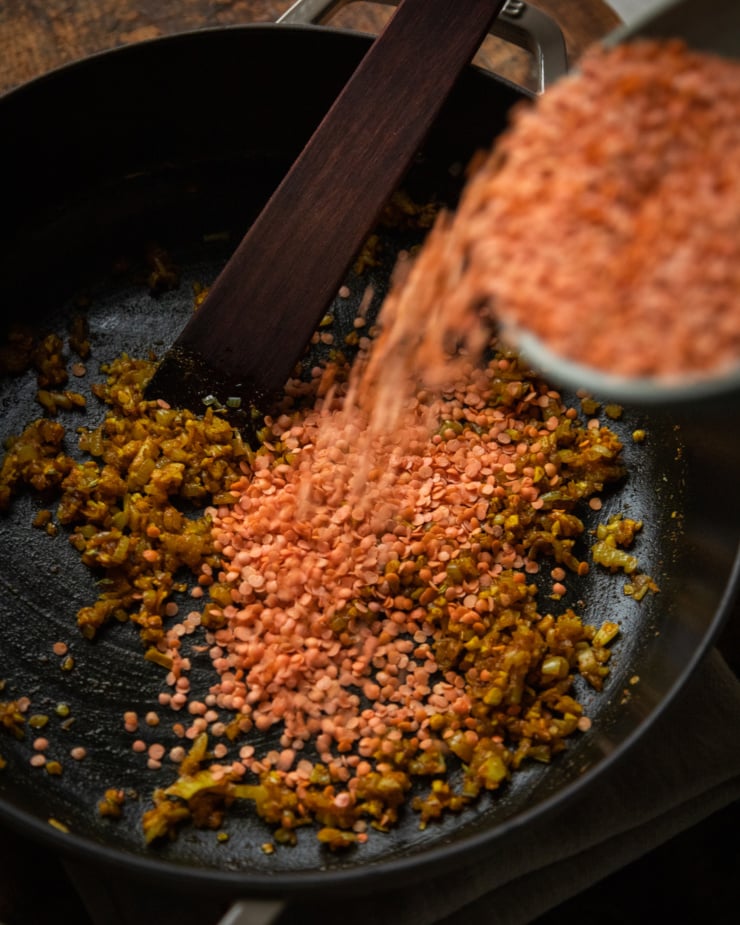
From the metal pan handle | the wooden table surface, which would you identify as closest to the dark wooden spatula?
the metal pan handle

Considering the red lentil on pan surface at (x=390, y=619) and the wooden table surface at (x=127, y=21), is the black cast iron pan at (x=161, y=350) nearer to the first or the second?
the red lentil on pan surface at (x=390, y=619)

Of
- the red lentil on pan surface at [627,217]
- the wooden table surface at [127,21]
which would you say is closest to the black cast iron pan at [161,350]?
the wooden table surface at [127,21]

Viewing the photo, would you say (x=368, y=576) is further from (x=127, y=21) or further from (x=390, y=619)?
(x=127, y=21)

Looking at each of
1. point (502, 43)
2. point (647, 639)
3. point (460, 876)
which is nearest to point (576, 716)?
point (647, 639)

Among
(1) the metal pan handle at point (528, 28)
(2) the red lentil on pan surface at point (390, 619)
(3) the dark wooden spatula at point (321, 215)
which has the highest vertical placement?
(1) the metal pan handle at point (528, 28)

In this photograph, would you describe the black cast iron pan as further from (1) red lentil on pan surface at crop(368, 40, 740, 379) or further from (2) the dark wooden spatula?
(1) red lentil on pan surface at crop(368, 40, 740, 379)

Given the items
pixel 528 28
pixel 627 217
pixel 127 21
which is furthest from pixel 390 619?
pixel 127 21
